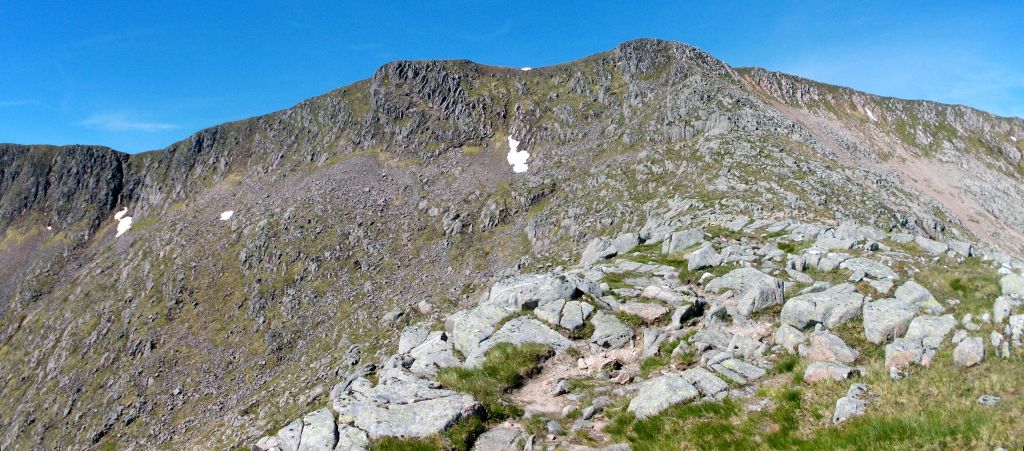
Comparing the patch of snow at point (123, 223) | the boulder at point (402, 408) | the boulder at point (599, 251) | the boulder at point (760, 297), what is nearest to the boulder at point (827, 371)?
the boulder at point (760, 297)

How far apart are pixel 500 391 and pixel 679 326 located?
6967 millimetres

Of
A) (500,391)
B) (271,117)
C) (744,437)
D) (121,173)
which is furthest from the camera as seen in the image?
(121,173)

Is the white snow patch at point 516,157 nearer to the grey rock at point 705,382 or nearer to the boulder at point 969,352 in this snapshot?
the grey rock at point 705,382

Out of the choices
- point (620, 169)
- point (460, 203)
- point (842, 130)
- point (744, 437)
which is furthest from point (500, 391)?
point (842, 130)

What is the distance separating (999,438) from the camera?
814 cm

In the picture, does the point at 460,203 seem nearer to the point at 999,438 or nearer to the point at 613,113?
the point at 613,113

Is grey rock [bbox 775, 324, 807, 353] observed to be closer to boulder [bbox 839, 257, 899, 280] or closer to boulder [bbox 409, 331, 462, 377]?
boulder [bbox 839, 257, 899, 280]

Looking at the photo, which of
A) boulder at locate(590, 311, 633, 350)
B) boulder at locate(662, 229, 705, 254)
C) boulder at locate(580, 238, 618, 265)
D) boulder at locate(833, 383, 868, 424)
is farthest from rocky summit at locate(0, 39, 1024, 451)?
boulder at locate(580, 238, 618, 265)

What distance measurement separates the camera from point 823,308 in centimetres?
1605

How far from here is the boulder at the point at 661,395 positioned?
12219mm

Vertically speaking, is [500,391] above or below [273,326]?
above

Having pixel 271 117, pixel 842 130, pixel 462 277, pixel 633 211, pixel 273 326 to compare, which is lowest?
pixel 273 326

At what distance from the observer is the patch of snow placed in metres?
116

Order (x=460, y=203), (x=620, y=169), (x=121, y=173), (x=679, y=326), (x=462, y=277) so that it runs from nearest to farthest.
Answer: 1. (x=679, y=326)
2. (x=462, y=277)
3. (x=620, y=169)
4. (x=460, y=203)
5. (x=121, y=173)
